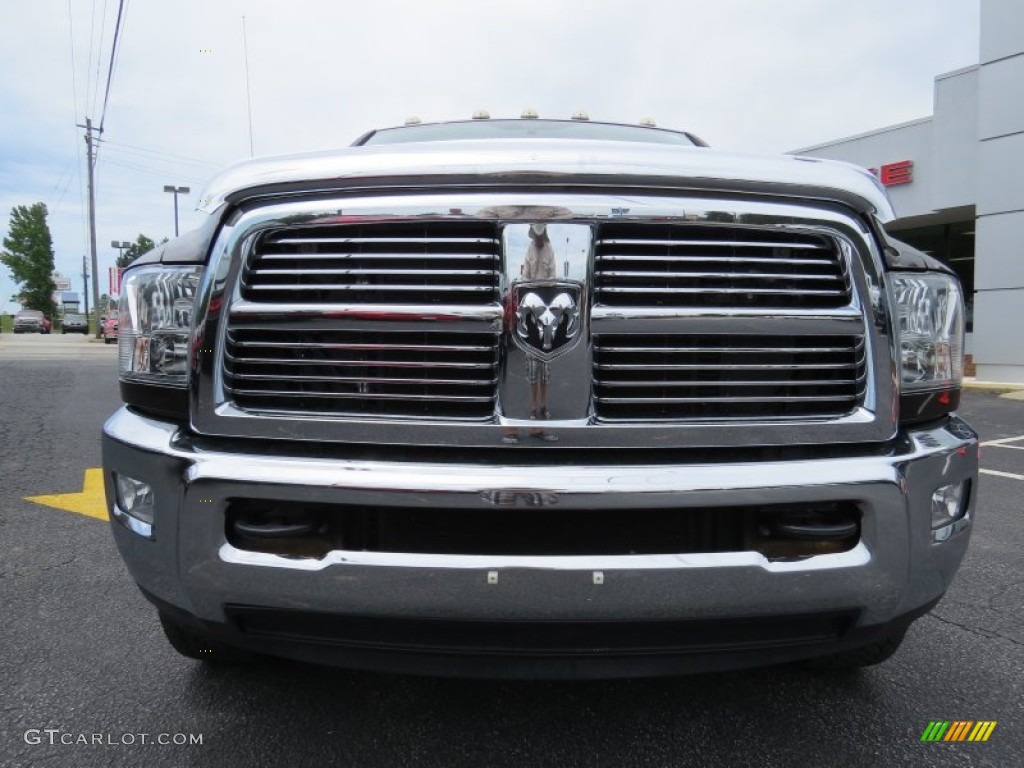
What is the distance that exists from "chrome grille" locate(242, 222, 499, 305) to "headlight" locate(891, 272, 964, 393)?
3.33 ft

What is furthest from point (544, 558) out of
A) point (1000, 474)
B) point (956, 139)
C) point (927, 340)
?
point (956, 139)

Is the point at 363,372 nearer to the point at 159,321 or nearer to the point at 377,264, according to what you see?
the point at 377,264

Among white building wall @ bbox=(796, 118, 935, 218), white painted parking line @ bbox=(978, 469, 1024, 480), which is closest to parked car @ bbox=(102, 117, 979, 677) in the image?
white painted parking line @ bbox=(978, 469, 1024, 480)

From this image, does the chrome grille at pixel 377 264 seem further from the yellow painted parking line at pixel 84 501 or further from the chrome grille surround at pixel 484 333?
the yellow painted parking line at pixel 84 501

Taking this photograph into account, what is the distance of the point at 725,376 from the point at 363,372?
0.85 metres

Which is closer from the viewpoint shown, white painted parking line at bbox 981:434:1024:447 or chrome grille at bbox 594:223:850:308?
chrome grille at bbox 594:223:850:308

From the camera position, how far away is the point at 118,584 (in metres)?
2.97

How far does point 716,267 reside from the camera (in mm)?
1651

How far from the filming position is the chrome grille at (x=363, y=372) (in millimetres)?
1598

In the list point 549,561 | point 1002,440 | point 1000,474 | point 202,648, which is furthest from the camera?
point 1002,440

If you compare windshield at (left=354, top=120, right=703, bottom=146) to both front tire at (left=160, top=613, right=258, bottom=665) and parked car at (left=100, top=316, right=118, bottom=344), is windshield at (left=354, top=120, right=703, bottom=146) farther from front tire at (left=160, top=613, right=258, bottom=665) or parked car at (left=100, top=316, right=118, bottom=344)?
parked car at (left=100, top=316, right=118, bottom=344)

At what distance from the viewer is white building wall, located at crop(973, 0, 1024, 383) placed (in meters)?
12.4

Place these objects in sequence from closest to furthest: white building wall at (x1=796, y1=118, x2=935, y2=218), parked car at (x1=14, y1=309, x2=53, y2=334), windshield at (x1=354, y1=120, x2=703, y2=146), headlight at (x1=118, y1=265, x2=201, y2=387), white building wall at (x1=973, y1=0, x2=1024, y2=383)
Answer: headlight at (x1=118, y1=265, x2=201, y2=387), windshield at (x1=354, y1=120, x2=703, y2=146), white building wall at (x1=973, y1=0, x2=1024, y2=383), white building wall at (x1=796, y1=118, x2=935, y2=218), parked car at (x1=14, y1=309, x2=53, y2=334)

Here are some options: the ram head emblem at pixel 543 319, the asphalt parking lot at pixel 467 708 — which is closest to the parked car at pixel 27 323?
the asphalt parking lot at pixel 467 708
